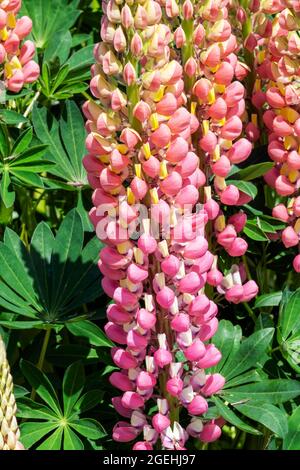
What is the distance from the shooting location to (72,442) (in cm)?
199

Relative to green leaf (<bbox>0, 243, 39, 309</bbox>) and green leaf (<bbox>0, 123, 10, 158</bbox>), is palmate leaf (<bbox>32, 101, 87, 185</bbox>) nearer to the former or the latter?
green leaf (<bbox>0, 123, 10, 158</bbox>)

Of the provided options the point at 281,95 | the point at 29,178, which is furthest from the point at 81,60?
the point at 281,95

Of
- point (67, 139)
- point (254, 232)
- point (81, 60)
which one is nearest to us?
point (254, 232)

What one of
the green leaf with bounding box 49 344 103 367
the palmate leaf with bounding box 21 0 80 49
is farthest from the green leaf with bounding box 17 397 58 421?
the palmate leaf with bounding box 21 0 80 49

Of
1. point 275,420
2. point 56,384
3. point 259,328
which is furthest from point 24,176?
point 275,420

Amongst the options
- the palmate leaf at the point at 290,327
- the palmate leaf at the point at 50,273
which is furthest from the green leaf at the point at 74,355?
the palmate leaf at the point at 290,327

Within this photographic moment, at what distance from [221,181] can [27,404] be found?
0.58m

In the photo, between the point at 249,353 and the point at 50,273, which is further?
the point at 50,273

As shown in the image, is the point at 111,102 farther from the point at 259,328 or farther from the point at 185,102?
the point at 259,328

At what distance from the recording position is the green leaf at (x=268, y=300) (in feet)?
7.22

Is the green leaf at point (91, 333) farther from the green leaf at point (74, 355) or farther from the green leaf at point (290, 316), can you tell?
the green leaf at point (290, 316)

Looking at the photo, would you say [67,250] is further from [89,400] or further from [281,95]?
[281,95]

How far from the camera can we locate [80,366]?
203 centimetres

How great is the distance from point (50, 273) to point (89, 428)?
14.1 inches
